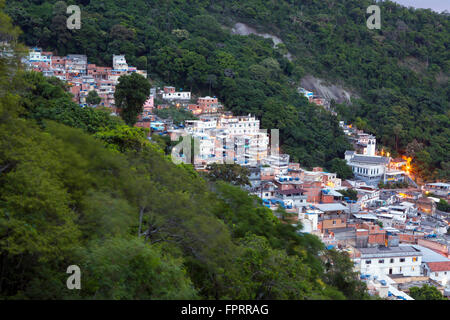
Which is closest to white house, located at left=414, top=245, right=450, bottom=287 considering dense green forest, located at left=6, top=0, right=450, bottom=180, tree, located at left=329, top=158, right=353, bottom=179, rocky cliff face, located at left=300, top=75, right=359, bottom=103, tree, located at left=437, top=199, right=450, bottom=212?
tree, located at left=437, top=199, right=450, bottom=212

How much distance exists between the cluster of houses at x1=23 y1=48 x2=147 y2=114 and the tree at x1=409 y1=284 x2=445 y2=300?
16.8m

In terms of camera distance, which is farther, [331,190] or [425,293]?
[331,190]

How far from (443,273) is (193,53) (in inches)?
910

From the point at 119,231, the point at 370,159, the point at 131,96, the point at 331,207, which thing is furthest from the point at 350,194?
the point at 119,231

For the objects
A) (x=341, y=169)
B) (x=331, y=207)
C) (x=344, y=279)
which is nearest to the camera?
(x=344, y=279)

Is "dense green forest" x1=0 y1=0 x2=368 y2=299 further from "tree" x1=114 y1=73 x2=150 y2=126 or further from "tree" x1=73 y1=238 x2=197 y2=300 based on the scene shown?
"tree" x1=114 y1=73 x2=150 y2=126

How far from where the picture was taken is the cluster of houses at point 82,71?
2612 centimetres

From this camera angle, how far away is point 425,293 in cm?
1320

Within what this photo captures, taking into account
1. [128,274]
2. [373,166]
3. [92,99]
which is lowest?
[128,274]

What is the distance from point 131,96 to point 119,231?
13.9 metres

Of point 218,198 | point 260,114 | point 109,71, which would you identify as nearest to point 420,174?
point 260,114

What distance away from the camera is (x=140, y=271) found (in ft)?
19.0

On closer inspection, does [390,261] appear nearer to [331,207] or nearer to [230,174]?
[331,207]

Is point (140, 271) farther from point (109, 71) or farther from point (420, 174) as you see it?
point (420, 174)
